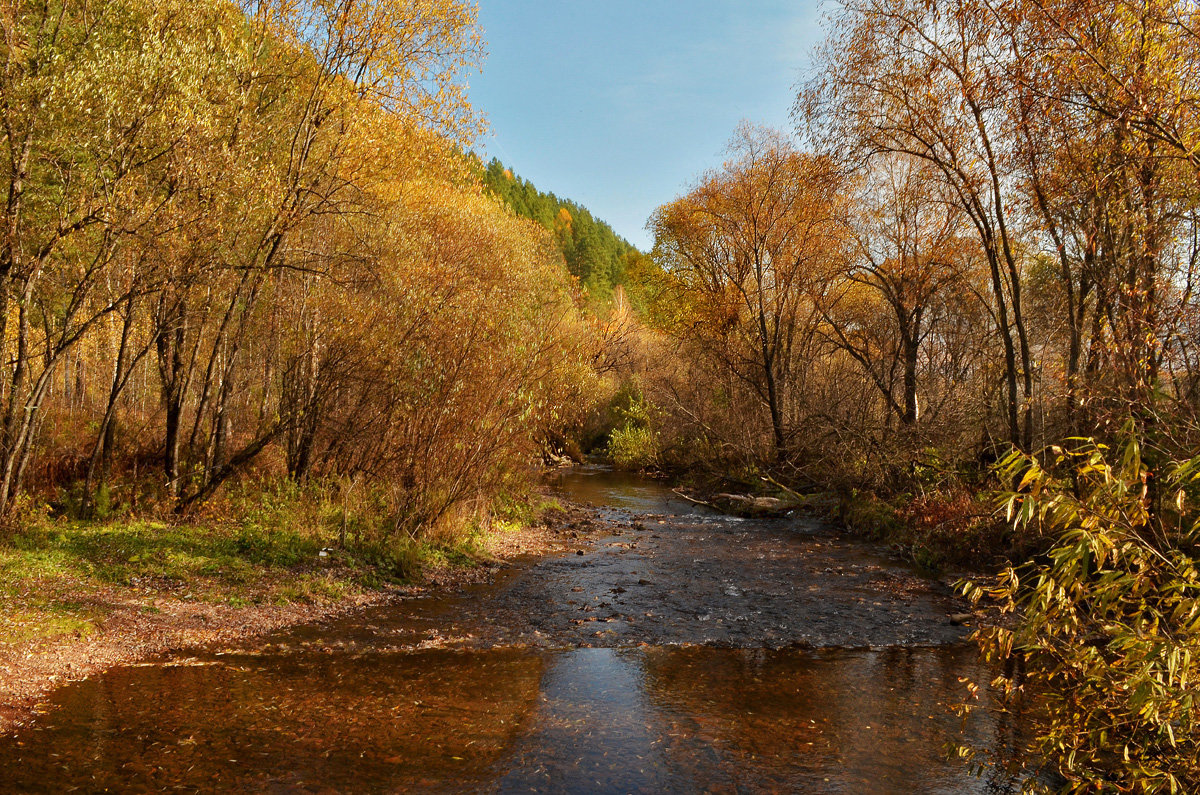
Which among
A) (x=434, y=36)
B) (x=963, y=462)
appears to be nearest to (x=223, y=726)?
(x=434, y=36)

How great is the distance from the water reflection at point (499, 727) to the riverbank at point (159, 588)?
68cm

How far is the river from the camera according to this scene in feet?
16.9

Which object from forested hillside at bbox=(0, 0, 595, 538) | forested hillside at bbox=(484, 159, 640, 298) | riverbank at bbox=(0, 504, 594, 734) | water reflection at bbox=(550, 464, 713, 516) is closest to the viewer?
riverbank at bbox=(0, 504, 594, 734)

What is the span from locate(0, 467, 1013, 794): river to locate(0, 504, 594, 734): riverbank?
1.51ft

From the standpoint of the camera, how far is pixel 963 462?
50.1ft

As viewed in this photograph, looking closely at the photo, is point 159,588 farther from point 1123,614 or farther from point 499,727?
point 1123,614

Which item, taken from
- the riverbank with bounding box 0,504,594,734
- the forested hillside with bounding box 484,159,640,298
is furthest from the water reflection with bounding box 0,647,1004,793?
the forested hillside with bounding box 484,159,640,298

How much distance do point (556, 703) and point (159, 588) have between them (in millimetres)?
5470

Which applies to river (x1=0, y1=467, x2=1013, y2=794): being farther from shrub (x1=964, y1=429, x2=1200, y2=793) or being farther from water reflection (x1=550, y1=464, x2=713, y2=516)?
water reflection (x1=550, y1=464, x2=713, y2=516)

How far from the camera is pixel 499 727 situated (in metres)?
6.06

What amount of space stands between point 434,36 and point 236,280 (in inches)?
226

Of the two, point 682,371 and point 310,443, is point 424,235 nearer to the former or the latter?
point 310,443

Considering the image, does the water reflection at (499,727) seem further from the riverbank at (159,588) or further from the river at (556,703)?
the riverbank at (159,588)

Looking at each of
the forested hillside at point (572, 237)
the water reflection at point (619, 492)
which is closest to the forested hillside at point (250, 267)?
the water reflection at point (619, 492)
